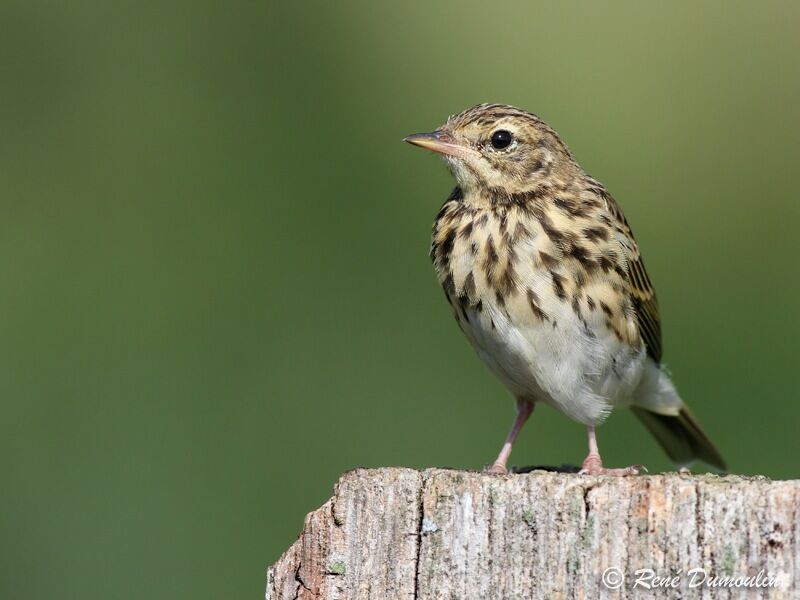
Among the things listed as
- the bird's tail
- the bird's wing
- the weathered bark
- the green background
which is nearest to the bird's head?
the bird's wing

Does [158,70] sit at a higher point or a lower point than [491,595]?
higher

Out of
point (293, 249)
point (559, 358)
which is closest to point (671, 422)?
point (559, 358)

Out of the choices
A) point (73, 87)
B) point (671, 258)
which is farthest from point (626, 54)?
point (73, 87)

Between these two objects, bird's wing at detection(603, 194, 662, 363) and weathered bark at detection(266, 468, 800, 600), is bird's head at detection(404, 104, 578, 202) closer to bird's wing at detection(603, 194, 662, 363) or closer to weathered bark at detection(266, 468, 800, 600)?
bird's wing at detection(603, 194, 662, 363)

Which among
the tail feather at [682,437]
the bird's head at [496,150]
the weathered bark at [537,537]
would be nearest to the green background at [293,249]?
the tail feather at [682,437]

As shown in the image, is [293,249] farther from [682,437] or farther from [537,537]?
[537,537]

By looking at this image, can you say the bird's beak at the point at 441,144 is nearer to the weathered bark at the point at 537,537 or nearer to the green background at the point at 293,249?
the green background at the point at 293,249

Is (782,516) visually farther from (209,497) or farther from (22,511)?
(22,511)

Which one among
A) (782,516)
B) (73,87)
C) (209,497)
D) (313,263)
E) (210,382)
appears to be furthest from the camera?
(73,87)
